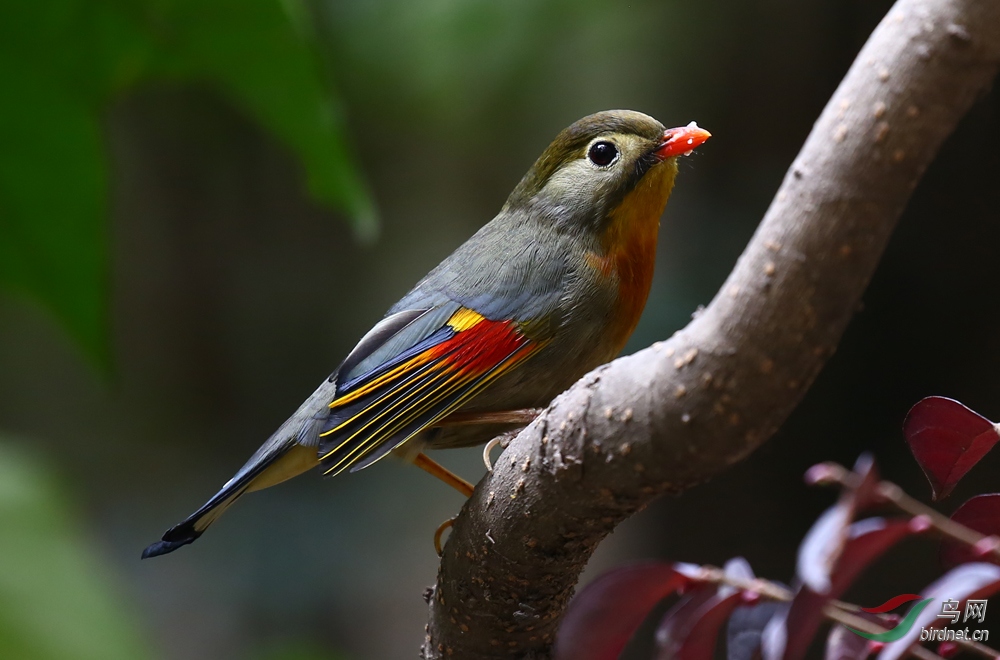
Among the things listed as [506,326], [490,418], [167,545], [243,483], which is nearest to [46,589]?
[167,545]

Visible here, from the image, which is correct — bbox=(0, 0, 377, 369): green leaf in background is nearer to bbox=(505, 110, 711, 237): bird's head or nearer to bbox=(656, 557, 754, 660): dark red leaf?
bbox=(505, 110, 711, 237): bird's head

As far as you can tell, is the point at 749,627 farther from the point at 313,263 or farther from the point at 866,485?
the point at 313,263

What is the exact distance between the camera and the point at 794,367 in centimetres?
84

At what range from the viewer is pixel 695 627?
824 millimetres

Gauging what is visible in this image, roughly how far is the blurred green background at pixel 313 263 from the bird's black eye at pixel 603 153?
0.56 metres

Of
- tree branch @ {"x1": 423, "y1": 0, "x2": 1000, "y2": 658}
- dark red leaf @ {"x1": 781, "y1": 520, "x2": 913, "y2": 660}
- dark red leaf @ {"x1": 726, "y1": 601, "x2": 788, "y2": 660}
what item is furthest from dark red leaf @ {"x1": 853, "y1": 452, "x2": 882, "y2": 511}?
dark red leaf @ {"x1": 726, "y1": 601, "x2": 788, "y2": 660}

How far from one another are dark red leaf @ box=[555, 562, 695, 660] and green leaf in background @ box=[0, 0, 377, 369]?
4.35 feet

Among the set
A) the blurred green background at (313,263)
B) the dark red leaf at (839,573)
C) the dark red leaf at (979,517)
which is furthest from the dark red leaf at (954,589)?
the blurred green background at (313,263)

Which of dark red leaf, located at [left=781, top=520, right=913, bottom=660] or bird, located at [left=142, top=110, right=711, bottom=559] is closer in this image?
dark red leaf, located at [left=781, top=520, right=913, bottom=660]

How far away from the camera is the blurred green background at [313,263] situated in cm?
193

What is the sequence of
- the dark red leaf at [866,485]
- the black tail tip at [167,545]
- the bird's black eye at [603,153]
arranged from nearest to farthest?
the dark red leaf at [866,485]
the black tail tip at [167,545]
the bird's black eye at [603,153]

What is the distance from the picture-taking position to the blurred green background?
1927 mm

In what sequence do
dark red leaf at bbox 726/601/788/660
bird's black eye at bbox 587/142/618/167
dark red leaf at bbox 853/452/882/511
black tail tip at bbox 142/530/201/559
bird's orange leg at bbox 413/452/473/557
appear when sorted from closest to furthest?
dark red leaf at bbox 853/452/882/511
dark red leaf at bbox 726/601/788/660
black tail tip at bbox 142/530/201/559
bird's orange leg at bbox 413/452/473/557
bird's black eye at bbox 587/142/618/167

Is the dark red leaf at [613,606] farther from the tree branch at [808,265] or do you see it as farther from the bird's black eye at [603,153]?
the bird's black eye at [603,153]
